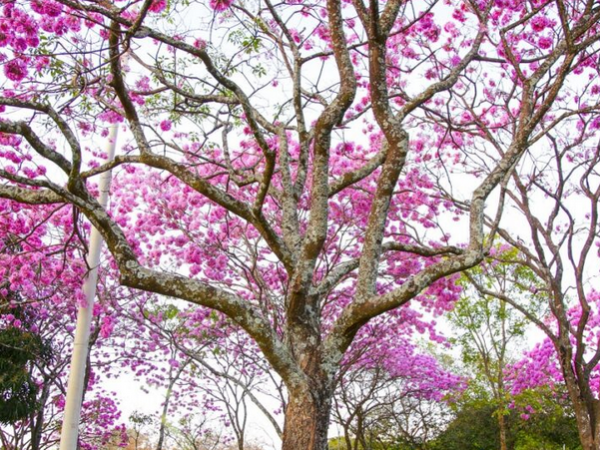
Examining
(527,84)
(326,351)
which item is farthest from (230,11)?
(326,351)

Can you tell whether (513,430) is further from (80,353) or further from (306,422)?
(306,422)

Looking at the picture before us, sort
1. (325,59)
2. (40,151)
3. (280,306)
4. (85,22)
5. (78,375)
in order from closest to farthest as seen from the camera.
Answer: (40,151), (85,22), (78,375), (325,59), (280,306)

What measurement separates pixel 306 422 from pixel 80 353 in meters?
3.42

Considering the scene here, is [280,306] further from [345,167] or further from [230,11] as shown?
[230,11]

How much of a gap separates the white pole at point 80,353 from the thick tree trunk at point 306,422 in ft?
10.3

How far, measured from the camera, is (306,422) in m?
5.30

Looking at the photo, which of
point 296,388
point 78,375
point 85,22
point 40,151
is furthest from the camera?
point 78,375

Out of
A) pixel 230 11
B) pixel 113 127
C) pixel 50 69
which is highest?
pixel 230 11

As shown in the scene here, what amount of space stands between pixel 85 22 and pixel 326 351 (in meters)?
4.33

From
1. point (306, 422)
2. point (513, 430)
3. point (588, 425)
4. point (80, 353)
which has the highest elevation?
point (513, 430)

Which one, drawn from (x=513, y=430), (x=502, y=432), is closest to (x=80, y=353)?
(x=502, y=432)

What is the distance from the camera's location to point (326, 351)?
5.59m

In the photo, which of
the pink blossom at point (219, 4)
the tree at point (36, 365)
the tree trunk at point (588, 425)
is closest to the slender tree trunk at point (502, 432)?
the tree trunk at point (588, 425)

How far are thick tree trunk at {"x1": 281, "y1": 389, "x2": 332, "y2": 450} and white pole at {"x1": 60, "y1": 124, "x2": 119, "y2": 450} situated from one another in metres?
3.13
